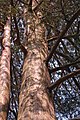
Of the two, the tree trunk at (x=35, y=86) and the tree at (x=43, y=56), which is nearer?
the tree trunk at (x=35, y=86)

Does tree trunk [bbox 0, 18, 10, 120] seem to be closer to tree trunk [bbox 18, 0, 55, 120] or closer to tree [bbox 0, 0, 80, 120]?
tree [bbox 0, 0, 80, 120]

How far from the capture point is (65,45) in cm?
574

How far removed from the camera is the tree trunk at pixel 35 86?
2.17 meters

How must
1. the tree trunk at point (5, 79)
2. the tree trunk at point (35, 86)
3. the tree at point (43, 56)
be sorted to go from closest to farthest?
the tree trunk at point (35, 86) → the tree at point (43, 56) → the tree trunk at point (5, 79)

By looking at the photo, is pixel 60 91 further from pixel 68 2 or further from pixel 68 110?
pixel 68 2

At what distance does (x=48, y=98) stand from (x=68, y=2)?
2.42 m

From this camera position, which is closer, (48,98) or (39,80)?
(48,98)

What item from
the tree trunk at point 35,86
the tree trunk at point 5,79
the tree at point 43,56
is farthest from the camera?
the tree trunk at point 5,79

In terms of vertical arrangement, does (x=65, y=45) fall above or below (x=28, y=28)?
above

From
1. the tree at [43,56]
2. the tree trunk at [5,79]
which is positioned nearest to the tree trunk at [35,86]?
the tree at [43,56]

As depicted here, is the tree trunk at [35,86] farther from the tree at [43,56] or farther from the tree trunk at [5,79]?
the tree trunk at [5,79]

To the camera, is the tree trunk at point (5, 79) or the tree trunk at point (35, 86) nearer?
the tree trunk at point (35, 86)

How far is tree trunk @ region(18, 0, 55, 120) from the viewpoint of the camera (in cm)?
217

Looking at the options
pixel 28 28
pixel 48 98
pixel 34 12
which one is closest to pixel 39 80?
pixel 48 98
